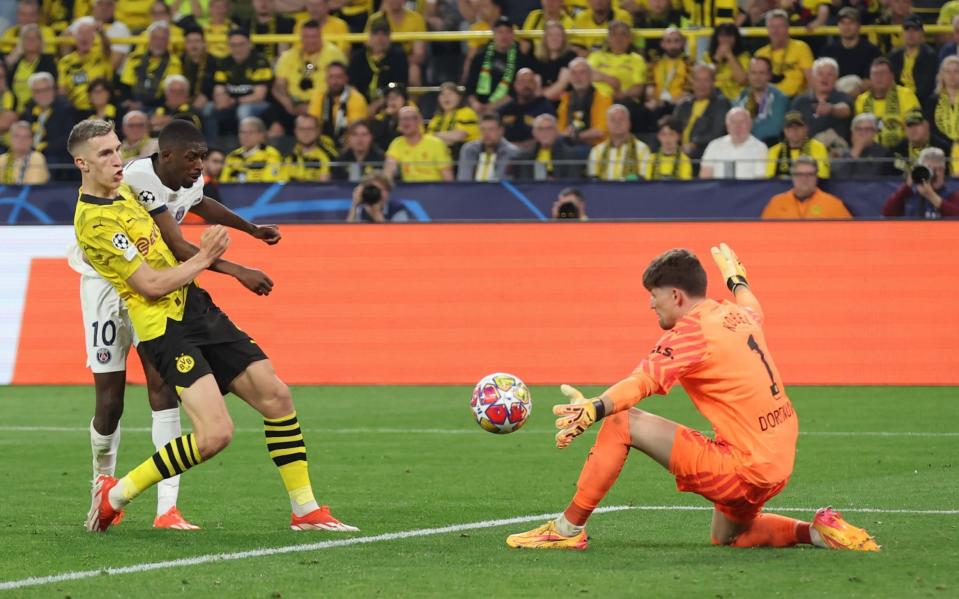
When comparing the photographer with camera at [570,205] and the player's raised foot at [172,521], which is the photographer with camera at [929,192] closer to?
the photographer with camera at [570,205]

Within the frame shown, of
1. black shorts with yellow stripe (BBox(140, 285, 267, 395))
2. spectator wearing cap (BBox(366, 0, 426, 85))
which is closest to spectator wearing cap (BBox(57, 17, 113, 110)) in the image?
spectator wearing cap (BBox(366, 0, 426, 85))

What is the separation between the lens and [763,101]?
18.8 meters

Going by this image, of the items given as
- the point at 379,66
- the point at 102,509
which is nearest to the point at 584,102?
the point at 379,66

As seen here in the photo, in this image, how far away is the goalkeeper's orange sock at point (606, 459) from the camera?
702cm

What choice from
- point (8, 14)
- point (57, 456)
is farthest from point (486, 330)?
point (8, 14)

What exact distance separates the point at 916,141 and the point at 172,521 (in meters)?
11.5

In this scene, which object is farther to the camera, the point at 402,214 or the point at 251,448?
the point at 402,214

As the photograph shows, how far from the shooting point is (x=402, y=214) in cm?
1734

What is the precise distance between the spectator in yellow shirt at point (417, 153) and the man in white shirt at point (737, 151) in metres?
3.01

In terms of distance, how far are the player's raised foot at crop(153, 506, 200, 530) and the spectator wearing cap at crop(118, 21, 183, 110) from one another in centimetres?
1447

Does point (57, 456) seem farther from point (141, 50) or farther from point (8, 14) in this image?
point (8, 14)

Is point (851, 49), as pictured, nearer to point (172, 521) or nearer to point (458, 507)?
point (458, 507)

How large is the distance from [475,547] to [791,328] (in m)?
8.68

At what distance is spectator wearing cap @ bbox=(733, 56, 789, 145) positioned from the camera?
60.8ft
